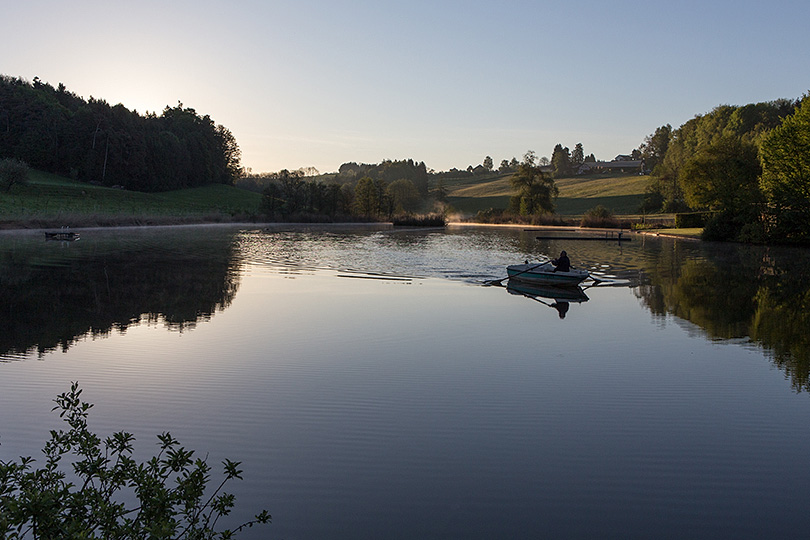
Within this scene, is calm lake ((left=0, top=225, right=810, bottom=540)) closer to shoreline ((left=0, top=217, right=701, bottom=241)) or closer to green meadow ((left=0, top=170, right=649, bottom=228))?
shoreline ((left=0, top=217, right=701, bottom=241))

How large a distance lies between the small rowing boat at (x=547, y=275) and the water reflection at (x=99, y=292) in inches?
444

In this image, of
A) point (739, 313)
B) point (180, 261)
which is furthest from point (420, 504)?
point (180, 261)

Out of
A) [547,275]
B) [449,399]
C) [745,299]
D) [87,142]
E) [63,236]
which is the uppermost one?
[87,142]

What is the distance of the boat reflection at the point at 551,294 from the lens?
2167 cm

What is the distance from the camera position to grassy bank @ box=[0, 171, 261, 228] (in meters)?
63.5

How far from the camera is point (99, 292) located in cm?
2167

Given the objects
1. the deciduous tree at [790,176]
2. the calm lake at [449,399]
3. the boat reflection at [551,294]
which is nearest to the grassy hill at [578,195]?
the deciduous tree at [790,176]

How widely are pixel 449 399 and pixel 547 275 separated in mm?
16031

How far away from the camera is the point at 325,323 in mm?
16750

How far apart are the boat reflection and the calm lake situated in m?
0.18

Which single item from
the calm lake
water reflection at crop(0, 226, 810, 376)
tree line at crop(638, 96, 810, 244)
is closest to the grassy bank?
water reflection at crop(0, 226, 810, 376)

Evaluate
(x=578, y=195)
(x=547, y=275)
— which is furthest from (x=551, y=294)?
(x=578, y=195)

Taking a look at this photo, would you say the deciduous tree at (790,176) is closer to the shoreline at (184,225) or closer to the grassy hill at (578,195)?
the shoreline at (184,225)

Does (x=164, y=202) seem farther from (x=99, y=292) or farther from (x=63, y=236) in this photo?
(x=99, y=292)
